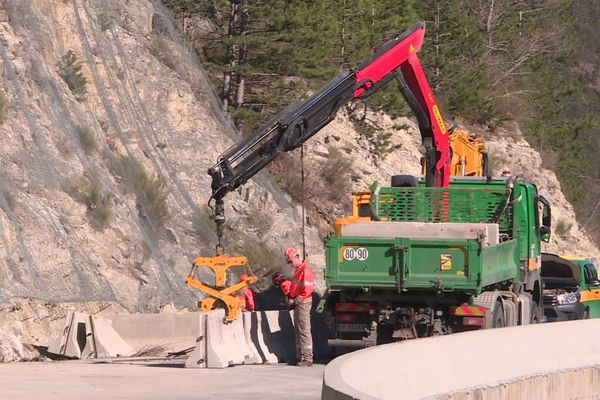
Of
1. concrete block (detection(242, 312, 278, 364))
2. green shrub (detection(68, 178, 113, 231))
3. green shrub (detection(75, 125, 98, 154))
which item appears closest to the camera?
concrete block (detection(242, 312, 278, 364))

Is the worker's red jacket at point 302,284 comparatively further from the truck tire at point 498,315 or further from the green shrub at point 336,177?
the green shrub at point 336,177

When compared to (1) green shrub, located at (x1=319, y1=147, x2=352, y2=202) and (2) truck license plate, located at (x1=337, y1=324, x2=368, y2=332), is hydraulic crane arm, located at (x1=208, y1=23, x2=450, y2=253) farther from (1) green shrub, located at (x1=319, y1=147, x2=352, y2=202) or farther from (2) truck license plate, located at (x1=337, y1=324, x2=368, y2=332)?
(1) green shrub, located at (x1=319, y1=147, x2=352, y2=202)

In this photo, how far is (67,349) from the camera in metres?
20.2

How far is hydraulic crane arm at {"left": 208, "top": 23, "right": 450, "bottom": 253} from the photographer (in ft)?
69.3

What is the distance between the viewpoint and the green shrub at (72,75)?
99.5 ft

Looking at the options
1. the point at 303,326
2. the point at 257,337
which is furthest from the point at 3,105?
the point at 303,326

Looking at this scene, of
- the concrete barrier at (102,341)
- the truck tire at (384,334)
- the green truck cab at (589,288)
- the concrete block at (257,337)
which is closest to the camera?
the concrete barrier at (102,341)

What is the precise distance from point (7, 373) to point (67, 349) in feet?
9.62

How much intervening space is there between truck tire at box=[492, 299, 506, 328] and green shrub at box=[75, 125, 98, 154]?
33.7 ft

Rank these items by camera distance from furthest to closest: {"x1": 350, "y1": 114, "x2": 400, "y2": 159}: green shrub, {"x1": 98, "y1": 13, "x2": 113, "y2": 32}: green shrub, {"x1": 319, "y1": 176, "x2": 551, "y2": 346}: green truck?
1. {"x1": 350, "y1": 114, "x2": 400, "y2": 159}: green shrub
2. {"x1": 98, "y1": 13, "x2": 113, "y2": 32}: green shrub
3. {"x1": 319, "y1": 176, "x2": 551, "y2": 346}: green truck

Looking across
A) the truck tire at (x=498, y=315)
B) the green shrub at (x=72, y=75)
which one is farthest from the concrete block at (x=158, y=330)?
the green shrub at (x=72, y=75)

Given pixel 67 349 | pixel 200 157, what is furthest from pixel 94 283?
pixel 200 157

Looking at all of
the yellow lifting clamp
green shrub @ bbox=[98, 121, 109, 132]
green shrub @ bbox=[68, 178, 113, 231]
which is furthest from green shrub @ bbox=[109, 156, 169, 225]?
the yellow lifting clamp

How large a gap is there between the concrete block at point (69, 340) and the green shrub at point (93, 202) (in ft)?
20.0
